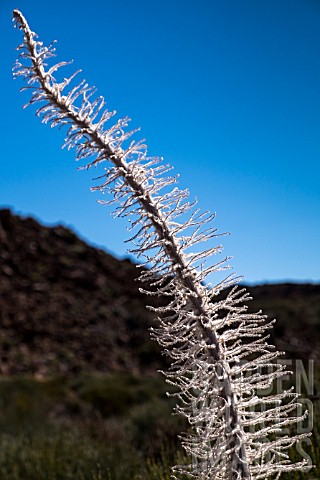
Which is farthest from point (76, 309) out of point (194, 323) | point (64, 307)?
point (194, 323)

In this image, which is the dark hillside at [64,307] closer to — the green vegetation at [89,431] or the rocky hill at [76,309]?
the rocky hill at [76,309]

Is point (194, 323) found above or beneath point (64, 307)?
beneath

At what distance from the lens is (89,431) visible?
37.7ft

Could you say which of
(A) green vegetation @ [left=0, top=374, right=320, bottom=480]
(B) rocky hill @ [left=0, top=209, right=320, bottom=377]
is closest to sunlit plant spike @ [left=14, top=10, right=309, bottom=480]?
(A) green vegetation @ [left=0, top=374, right=320, bottom=480]

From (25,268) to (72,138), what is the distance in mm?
32844

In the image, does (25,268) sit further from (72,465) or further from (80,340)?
(72,465)

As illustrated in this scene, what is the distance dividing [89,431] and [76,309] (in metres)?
22.0

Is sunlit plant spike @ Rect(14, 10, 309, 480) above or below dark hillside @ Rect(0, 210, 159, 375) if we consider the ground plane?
below

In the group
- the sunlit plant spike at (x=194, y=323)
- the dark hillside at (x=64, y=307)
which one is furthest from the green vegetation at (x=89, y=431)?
the dark hillside at (x=64, y=307)

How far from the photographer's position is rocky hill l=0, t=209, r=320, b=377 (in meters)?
28.7

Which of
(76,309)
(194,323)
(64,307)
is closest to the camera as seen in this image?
(194,323)

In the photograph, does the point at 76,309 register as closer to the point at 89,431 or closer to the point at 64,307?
the point at 64,307

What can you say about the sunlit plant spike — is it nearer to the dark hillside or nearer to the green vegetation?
the green vegetation

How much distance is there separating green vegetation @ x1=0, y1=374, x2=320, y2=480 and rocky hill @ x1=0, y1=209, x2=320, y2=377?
728 cm
